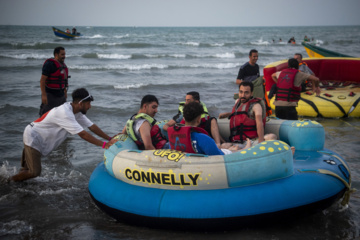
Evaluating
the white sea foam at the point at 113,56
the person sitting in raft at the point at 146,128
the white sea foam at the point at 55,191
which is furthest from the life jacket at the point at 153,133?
the white sea foam at the point at 113,56

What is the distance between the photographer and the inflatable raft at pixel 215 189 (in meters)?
3.41

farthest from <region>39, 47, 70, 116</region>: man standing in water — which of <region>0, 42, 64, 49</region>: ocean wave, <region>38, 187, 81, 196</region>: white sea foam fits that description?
<region>0, 42, 64, 49</region>: ocean wave

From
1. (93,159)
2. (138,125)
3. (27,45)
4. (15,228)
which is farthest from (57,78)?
(27,45)

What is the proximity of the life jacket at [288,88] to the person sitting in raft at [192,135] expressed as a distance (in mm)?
2858

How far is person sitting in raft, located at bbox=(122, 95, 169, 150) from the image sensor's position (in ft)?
13.5

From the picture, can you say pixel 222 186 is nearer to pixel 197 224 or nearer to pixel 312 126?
pixel 197 224

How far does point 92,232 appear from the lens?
3.73 meters

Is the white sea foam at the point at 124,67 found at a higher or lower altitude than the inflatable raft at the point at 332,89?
lower

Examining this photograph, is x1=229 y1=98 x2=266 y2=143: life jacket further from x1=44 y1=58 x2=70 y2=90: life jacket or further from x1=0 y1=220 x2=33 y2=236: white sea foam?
x1=44 y1=58 x2=70 y2=90: life jacket

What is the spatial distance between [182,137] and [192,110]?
0.31m

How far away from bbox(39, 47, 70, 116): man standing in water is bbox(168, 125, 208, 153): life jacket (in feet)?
11.0

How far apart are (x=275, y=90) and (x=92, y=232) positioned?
164 inches

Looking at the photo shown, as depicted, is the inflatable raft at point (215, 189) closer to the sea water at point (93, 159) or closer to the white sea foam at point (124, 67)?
the sea water at point (93, 159)

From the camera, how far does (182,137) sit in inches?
143
